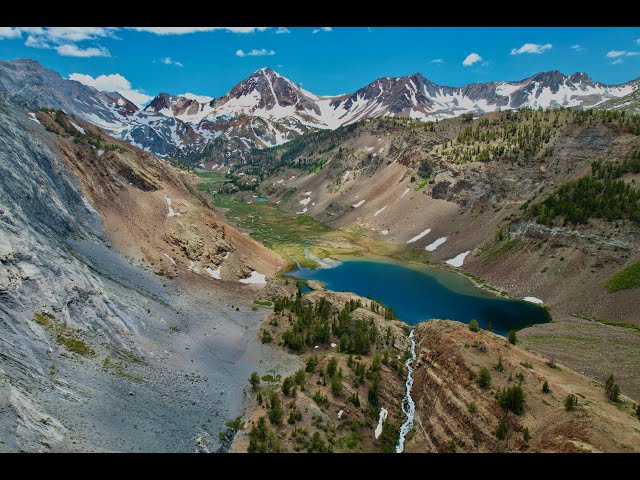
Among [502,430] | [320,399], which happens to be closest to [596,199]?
[502,430]

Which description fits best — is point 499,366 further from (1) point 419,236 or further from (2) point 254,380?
(1) point 419,236

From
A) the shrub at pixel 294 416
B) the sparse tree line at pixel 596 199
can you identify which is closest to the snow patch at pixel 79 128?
the shrub at pixel 294 416

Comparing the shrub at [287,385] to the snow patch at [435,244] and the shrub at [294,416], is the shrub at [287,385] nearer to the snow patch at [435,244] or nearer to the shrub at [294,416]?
the shrub at [294,416]

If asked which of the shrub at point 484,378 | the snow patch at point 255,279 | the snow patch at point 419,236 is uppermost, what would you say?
the snow patch at point 419,236

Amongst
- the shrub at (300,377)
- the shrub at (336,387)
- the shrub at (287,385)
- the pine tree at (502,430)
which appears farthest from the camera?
the shrub at (300,377)

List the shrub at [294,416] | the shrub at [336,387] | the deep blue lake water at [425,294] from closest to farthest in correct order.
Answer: the shrub at [294,416], the shrub at [336,387], the deep blue lake water at [425,294]

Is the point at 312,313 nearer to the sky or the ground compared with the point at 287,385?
nearer to the sky
